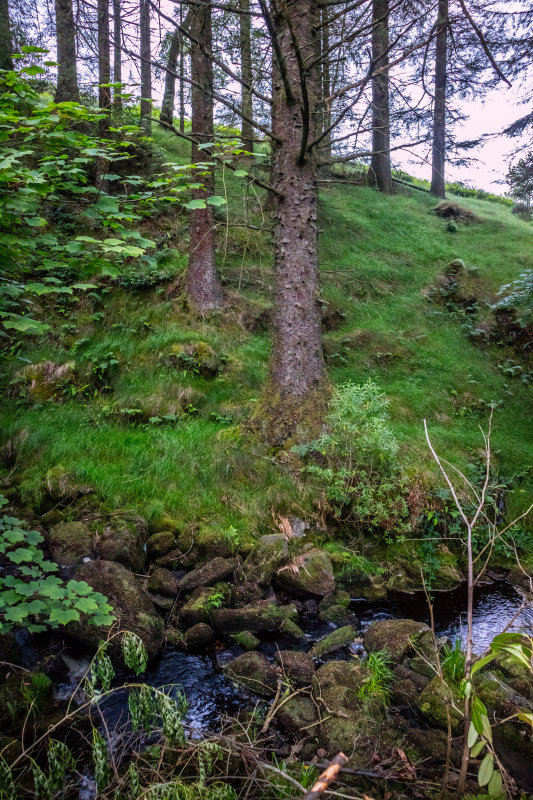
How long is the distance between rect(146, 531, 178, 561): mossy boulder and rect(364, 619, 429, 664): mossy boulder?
2228 mm

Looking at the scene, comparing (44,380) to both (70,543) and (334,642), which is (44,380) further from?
(334,642)

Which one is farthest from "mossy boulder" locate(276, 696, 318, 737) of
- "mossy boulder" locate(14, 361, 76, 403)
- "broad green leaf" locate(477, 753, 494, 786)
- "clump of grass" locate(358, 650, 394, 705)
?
"mossy boulder" locate(14, 361, 76, 403)

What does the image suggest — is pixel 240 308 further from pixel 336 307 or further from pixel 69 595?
pixel 69 595

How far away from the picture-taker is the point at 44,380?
6988mm

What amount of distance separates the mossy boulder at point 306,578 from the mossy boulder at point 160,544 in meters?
1.22

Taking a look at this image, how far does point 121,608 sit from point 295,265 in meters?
4.51

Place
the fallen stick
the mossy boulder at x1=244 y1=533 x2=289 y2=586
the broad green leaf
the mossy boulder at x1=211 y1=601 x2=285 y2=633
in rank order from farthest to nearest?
the mossy boulder at x1=244 y1=533 x2=289 y2=586 → the mossy boulder at x1=211 y1=601 x2=285 y2=633 → the broad green leaf → the fallen stick

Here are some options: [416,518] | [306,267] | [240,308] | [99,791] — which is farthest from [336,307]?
[99,791]

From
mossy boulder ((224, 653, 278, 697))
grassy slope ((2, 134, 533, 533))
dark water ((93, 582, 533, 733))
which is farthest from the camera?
grassy slope ((2, 134, 533, 533))

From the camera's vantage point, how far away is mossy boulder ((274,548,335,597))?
180 inches

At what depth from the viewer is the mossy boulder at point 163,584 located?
4.30 m

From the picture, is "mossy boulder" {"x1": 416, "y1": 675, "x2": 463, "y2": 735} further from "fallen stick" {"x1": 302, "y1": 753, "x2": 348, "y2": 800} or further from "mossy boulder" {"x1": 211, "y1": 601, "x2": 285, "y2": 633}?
"fallen stick" {"x1": 302, "y1": 753, "x2": 348, "y2": 800}

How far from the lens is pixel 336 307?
9516mm

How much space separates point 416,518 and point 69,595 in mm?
4145
